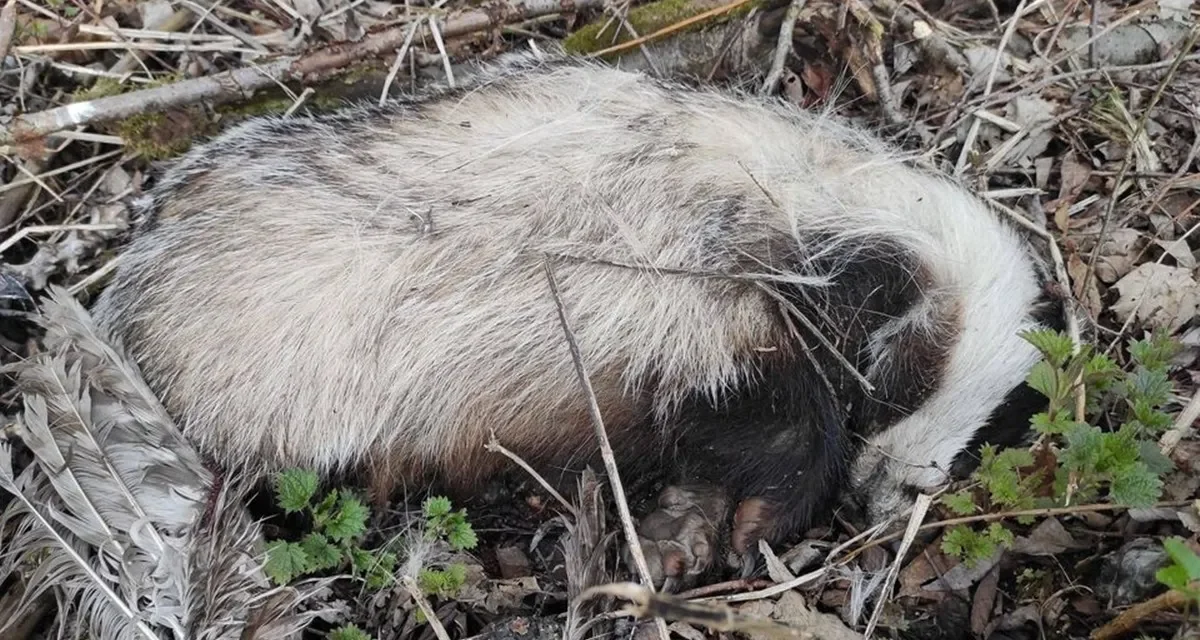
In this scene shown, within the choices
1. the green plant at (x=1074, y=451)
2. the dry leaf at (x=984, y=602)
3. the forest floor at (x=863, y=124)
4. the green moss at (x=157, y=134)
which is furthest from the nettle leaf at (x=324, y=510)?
the dry leaf at (x=984, y=602)

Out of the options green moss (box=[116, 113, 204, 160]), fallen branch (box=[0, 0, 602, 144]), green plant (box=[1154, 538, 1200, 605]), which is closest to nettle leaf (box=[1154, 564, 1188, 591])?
green plant (box=[1154, 538, 1200, 605])

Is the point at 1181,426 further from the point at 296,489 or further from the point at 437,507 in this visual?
the point at 296,489

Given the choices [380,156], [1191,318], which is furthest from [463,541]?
[1191,318]

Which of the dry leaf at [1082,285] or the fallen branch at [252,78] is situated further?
the fallen branch at [252,78]

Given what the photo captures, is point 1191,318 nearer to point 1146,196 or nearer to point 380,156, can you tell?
point 1146,196

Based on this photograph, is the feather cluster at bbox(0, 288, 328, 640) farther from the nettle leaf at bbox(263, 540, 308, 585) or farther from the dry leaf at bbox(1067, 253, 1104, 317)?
the dry leaf at bbox(1067, 253, 1104, 317)

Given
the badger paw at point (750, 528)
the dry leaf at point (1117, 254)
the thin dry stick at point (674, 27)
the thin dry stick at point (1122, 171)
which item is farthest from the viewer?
the thin dry stick at point (674, 27)

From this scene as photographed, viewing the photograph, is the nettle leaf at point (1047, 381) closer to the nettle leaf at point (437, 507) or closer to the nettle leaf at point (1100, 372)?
the nettle leaf at point (1100, 372)

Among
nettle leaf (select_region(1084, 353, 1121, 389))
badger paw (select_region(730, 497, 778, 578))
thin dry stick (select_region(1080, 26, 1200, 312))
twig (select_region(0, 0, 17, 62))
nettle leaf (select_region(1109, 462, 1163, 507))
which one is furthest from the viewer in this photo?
twig (select_region(0, 0, 17, 62))
